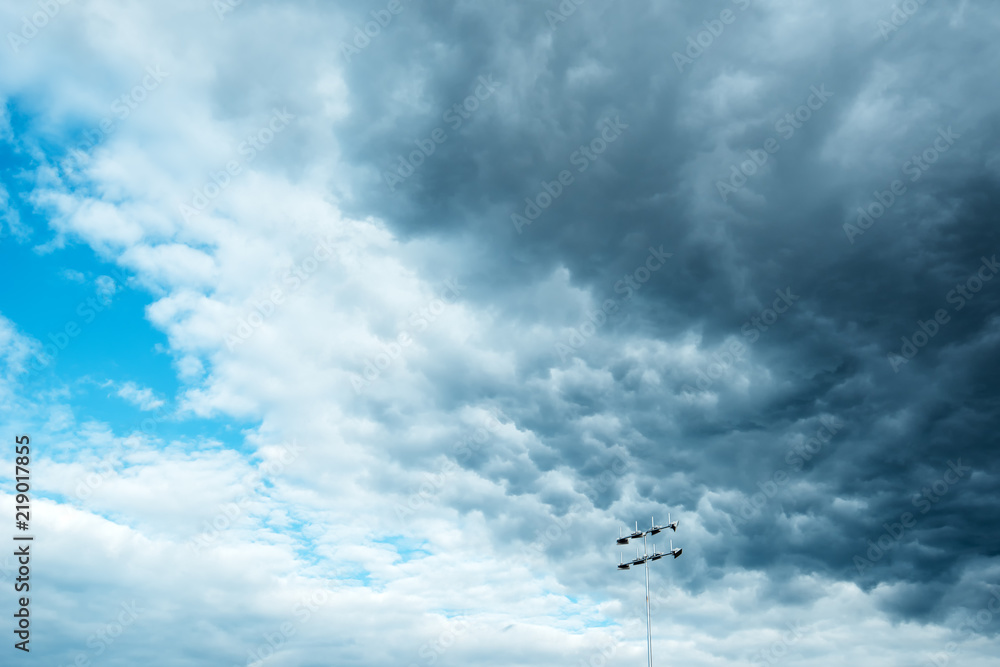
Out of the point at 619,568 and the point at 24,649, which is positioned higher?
the point at 619,568

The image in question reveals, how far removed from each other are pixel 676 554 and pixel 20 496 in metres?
68.2

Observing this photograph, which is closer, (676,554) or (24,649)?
(24,649)

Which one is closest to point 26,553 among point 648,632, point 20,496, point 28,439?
point 20,496

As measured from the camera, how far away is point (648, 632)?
82.7 m

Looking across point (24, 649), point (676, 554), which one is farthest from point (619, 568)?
point (24, 649)

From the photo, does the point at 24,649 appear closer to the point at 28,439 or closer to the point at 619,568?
the point at 28,439

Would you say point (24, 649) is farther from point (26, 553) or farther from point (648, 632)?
point (648, 632)

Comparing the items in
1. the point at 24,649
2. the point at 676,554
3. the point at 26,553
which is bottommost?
the point at 24,649

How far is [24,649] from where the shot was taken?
64.4 m

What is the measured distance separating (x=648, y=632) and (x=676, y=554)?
949cm

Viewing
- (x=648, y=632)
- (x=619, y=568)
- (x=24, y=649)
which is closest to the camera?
(x=24, y=649)

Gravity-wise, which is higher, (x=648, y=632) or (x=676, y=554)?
(x=676, y=554)

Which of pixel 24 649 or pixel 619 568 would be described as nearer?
pixel 24 649

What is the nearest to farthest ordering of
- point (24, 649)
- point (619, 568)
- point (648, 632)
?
1. point (24, 649)
2. point (648, 632)
3. point (619, 568)
